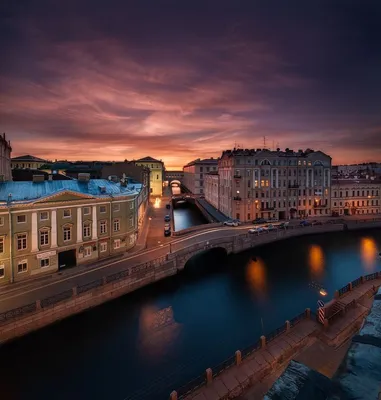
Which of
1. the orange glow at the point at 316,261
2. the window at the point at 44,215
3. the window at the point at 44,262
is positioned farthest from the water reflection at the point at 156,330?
the orange glow at the point at 316,261

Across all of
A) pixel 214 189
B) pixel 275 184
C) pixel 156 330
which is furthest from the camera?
pixel 214 189

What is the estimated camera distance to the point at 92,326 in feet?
87.9

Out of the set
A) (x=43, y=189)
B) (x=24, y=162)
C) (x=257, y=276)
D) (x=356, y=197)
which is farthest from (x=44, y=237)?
(x=24, y=162)

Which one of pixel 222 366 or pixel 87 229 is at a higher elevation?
pixel 87 229

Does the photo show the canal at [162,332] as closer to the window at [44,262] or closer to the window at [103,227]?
the window at [44,262]

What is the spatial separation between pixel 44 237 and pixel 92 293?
9.90 metres

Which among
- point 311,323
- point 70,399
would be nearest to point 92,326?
point 70,399

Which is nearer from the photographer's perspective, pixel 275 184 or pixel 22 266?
pixel 22 266

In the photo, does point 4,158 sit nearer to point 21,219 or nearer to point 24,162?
point 21,219

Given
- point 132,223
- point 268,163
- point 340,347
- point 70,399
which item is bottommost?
point 70,399

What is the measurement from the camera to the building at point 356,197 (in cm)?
7806

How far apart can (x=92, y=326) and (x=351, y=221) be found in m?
68.6

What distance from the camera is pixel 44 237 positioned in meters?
32.3

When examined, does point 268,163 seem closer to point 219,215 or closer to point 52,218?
point 219,215
